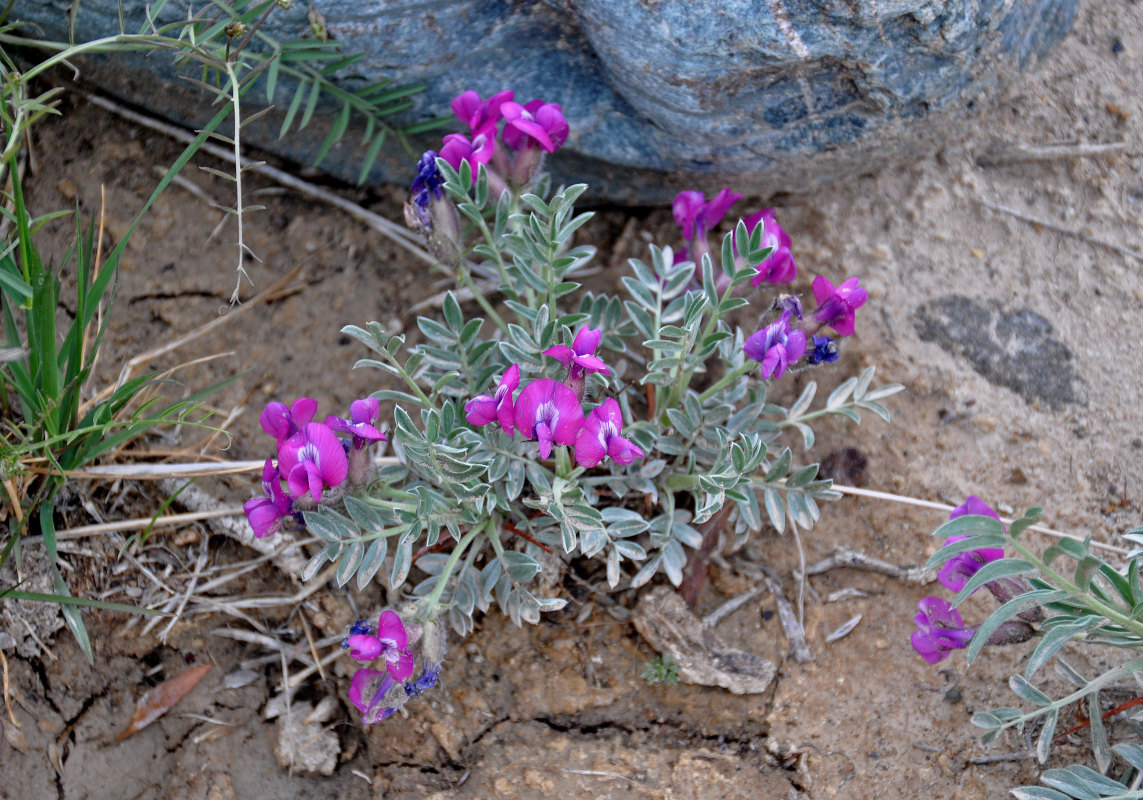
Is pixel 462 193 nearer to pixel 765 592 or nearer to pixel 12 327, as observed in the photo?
pixel 12 327

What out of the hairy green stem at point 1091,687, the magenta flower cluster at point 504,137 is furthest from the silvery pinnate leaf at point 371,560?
the hairy green stem at point 1091,687

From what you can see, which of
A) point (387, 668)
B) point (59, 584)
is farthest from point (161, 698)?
point (387, 668)

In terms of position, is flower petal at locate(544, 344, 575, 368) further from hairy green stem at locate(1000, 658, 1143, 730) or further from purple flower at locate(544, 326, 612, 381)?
hairy green stem at locate(1000, 658, 1143, 730)

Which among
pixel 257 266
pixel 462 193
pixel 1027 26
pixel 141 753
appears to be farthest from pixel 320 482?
pixel 1027 26

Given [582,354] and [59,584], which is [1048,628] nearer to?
[582,354]

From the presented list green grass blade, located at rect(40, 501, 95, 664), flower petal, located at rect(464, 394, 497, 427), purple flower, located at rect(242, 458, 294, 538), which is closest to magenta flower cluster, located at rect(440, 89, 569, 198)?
flower petal, located at rect(464, 394, 497, 427)

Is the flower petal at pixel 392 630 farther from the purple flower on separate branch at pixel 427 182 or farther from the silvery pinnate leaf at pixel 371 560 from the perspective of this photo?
the purple flower on separate branch at pixel 427 182

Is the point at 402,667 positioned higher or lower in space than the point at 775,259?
lower
